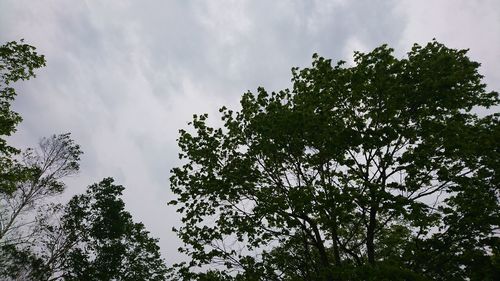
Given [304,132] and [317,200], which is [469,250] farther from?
[304,132]

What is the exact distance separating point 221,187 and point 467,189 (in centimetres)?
816

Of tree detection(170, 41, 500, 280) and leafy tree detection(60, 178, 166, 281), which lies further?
leafy tree detection(60, 178, 166, 281)

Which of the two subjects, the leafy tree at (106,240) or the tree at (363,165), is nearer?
the tree at (363,165)

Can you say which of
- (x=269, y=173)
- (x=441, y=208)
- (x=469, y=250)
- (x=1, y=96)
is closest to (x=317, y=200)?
(x=269, y=173)

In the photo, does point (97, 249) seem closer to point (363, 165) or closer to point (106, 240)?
point (106, 240)

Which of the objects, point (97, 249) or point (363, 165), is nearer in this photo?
point (363, 165)

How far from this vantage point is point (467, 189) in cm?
948

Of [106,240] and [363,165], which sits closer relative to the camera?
[363,165]

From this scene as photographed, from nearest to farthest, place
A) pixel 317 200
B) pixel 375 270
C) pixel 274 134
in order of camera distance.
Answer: pixel 375 270
pixel 317 200
pixel 274 134

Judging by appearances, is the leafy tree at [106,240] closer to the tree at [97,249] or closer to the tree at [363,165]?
the tree at [97,249]

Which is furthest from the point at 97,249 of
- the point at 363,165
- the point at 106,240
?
the point at 363,165

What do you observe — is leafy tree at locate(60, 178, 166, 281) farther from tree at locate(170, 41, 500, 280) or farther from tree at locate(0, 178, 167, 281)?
tree at locate(170, 41, 500, 280)

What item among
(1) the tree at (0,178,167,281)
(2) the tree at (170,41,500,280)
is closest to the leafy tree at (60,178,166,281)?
(1) the tree at (0,178,167,281)

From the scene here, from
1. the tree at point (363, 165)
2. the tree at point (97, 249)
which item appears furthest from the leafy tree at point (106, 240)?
the tree at point (363, 165)
